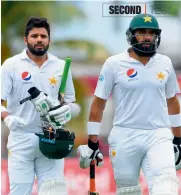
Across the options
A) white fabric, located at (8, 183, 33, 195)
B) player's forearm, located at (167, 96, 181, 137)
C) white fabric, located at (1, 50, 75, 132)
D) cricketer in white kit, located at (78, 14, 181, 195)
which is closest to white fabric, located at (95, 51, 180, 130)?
cricketer in white kit, located at (78, 14, 181, 195)

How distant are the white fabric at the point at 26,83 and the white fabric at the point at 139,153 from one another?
21.5 inches

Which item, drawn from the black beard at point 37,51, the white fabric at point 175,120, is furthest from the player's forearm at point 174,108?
the black beard at point 37,51

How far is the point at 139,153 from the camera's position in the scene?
5.59 m

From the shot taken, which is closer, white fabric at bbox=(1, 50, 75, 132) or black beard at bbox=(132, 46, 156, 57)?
black beard at bbox=(132, 46, 156, 57)

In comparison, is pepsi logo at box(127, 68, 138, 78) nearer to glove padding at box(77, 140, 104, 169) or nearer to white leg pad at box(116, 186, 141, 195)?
glove padding at box(77, 140, 104, 169)

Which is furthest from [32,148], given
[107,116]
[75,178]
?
[107,116]

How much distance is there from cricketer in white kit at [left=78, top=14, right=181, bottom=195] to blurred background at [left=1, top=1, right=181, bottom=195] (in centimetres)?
153

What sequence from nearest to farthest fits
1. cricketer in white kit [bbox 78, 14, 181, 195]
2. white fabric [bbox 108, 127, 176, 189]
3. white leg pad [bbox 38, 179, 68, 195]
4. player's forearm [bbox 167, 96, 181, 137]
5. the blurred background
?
white fabric [bbox 108, 127, 176, 189] < cricketer in white kit [bbox 78, 14, 181, 195] < white leg pad [bbox 38, 179, 68, 195] < player's forearm [bbox 167, 96, 181, 137] < the blurred background

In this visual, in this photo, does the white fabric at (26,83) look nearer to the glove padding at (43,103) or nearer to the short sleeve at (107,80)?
the glove padding at (43,103)

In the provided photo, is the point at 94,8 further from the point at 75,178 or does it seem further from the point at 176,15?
the point at 75,178

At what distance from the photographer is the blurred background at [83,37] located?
762 cm

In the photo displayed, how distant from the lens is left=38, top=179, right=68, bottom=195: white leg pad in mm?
5688

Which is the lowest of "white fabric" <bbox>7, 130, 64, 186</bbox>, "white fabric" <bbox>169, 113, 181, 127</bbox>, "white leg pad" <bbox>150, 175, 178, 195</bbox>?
"white leg pad" <bbox>150, 175, 178, 195</bbox>

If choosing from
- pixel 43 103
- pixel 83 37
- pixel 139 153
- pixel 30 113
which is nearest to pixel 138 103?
pixel 139 153
